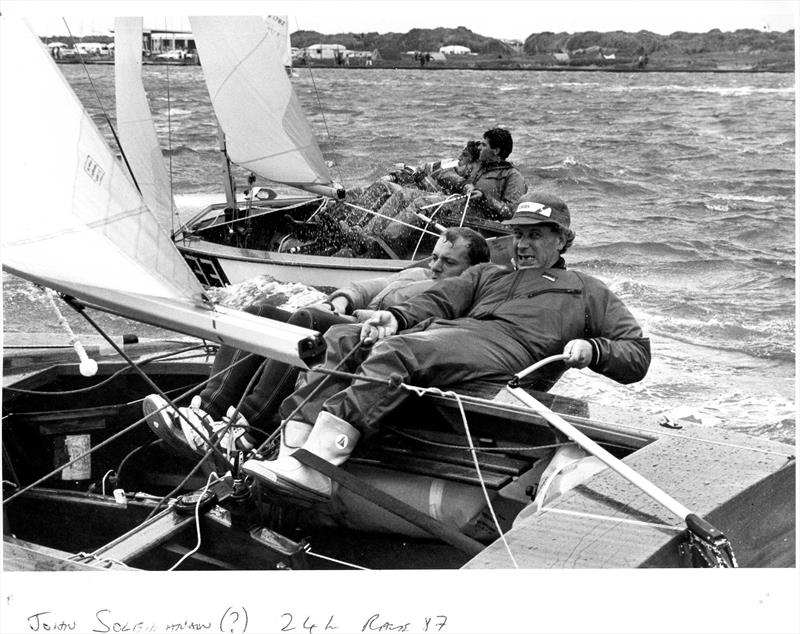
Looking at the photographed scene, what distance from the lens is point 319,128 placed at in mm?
18906

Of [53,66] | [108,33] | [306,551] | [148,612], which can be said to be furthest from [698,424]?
[108,33]

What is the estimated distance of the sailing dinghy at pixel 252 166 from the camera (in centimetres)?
763

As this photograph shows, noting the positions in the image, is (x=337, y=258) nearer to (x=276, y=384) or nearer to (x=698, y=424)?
(x=276, y=384)

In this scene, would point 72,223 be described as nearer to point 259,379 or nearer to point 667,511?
point 259,379

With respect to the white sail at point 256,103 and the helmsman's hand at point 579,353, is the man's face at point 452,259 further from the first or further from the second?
the white sail at point 256,103

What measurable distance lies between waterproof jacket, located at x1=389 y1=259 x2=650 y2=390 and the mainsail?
3.08 ft

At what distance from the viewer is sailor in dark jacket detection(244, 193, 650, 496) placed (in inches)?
122

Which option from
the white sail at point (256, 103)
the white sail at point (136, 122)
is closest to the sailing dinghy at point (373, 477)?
the white sail at point (136, 122)

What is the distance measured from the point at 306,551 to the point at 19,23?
166cm

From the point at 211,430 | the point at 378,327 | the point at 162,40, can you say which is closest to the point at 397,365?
the point at 378,327

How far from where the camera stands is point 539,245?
3568mm

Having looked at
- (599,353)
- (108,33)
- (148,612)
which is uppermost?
(108,33)

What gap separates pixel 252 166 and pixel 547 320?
224 inches

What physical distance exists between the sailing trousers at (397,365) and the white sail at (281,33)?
5648mm
